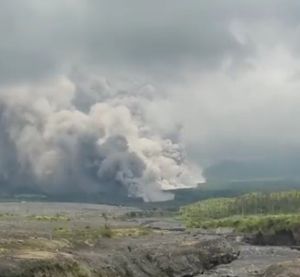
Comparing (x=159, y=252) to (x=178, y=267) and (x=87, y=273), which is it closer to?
(x=178, y=267)

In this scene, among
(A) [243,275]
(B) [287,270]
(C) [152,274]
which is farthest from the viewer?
(A) [243,275]

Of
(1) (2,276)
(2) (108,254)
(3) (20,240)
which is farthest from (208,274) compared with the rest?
(1) (2,276)

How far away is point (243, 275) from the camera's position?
122938 mm

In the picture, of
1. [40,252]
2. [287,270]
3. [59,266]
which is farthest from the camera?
[287,270]

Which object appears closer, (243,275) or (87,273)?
(87,273)

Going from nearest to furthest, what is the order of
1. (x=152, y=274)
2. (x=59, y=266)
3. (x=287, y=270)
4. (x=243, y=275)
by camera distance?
(x=59, y=266), (x=287, y=270), (x=152, y=274), (x=243, y=275)

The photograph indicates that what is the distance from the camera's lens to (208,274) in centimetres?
13062

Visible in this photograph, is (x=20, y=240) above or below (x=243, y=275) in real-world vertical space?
above

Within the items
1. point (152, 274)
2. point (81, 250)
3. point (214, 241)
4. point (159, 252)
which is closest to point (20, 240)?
point (81, 250)

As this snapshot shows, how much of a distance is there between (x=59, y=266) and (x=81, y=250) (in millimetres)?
31341

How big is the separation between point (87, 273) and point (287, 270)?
33074 mm

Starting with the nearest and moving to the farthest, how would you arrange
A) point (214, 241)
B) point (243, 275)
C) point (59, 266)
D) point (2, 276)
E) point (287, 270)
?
point (2, 276)
point (59, 266)
point (287, 270)
point (243, 275)
point (214, 241)

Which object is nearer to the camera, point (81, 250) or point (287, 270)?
point (287, 270)

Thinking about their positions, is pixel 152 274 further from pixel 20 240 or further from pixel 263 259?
pixel 263 259
